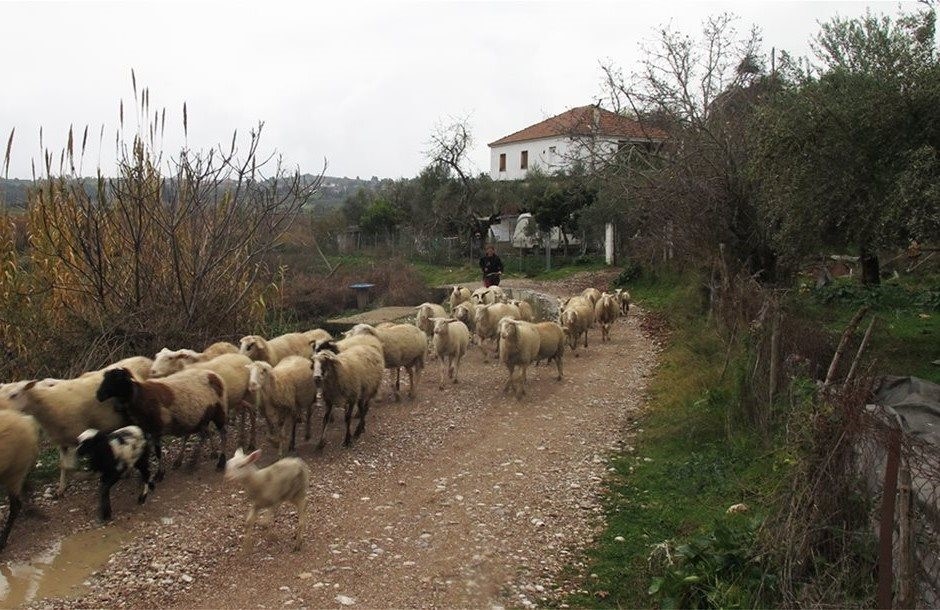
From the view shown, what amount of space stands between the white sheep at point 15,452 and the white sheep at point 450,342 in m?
7.45

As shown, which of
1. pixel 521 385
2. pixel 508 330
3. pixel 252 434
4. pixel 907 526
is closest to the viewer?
pixel 907 526

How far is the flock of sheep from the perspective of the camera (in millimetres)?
6418

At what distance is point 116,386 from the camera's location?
7.25 metres

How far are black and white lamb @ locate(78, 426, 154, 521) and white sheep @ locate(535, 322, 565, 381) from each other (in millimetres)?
7548

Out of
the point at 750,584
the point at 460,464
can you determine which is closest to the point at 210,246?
the point at 460,464

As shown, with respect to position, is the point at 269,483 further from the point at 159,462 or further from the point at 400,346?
the point at 400,346

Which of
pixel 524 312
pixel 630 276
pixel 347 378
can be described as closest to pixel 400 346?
pixel 347 378

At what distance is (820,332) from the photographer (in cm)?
962

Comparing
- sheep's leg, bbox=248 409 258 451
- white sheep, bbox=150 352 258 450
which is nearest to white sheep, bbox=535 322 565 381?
sheep's leg, bbox=248 409 258 451

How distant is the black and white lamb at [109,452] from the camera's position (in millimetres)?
6672

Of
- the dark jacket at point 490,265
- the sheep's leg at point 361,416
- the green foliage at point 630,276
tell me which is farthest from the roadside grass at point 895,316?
the green foliage at point 630,276

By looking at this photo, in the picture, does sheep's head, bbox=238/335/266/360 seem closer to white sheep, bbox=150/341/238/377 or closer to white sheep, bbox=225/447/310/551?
white sheep, bbox=150/341/238/377

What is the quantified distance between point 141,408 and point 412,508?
9.72 ft

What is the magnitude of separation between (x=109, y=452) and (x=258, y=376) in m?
1.96
